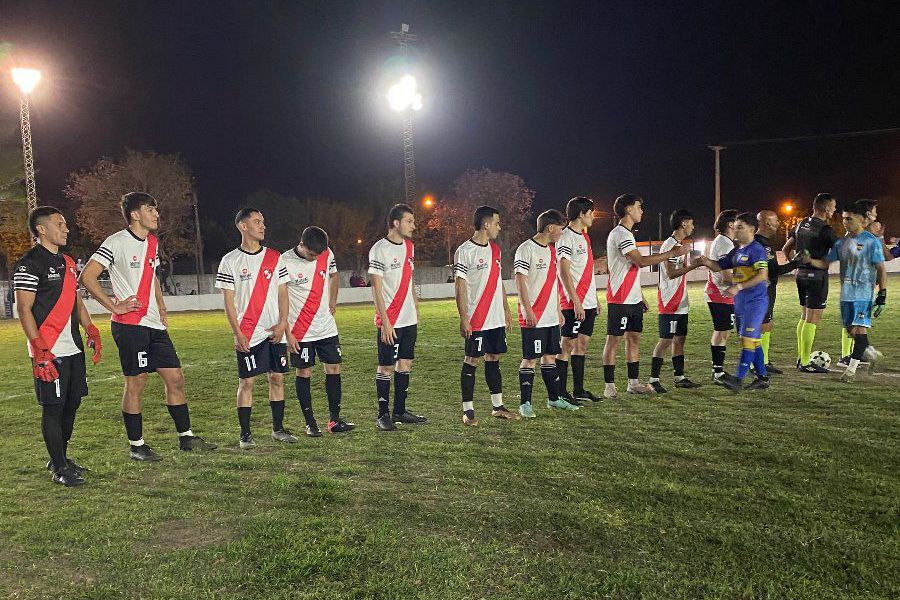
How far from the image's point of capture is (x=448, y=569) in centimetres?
322

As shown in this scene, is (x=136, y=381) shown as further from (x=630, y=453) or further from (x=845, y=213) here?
(x=845, y=213)

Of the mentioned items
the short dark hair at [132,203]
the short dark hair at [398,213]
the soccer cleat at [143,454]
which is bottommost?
the soccer cleat at [143,454]

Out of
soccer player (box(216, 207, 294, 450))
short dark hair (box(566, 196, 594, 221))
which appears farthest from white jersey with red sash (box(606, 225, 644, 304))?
soccer player (box(216, 207, 294, 450))

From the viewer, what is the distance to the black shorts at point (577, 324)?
7.39m

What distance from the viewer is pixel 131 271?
5.36 m

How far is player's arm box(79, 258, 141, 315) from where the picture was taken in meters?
5.08

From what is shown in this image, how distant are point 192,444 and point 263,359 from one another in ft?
3.34

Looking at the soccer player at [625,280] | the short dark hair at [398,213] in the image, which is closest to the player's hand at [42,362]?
the short dark hair at [398,213]

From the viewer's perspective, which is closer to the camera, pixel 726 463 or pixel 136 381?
pixel 726 463

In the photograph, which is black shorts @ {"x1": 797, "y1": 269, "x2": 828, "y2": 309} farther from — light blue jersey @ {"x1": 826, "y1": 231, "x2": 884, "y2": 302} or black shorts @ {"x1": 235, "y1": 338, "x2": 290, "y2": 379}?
black shorts @ {"x1": 235, "y1": 338, "x2": 290, "y2": 379}

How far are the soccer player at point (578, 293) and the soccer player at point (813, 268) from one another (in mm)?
3270

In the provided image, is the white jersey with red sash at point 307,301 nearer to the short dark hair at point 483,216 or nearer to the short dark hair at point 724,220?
the short dark hair at point 483,216

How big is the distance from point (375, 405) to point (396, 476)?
114 inches

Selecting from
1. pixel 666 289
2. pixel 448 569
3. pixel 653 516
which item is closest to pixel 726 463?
pixel 653 516
